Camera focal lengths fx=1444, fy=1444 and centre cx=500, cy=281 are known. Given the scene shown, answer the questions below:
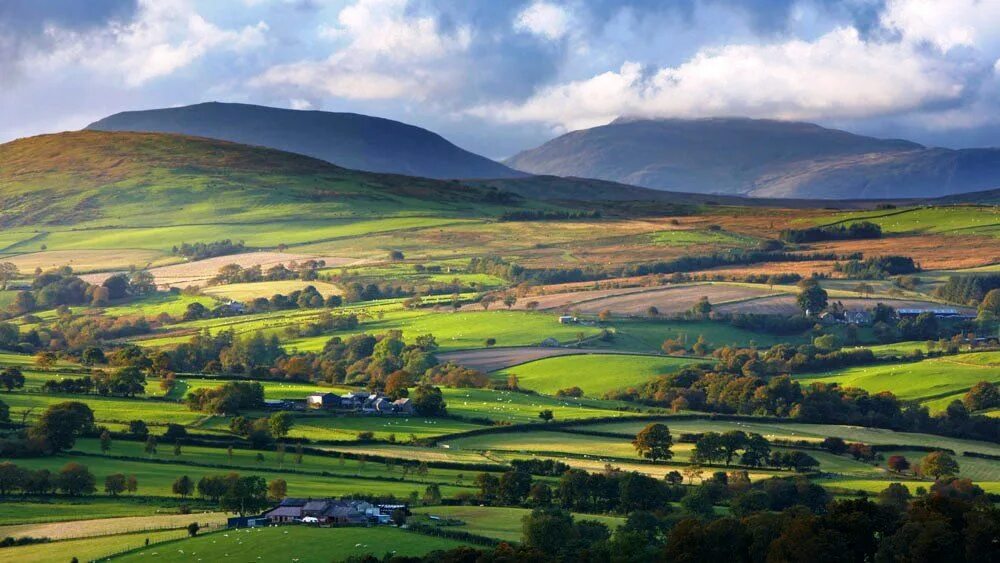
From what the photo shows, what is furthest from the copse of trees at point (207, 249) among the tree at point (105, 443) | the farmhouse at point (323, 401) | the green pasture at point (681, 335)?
the tree at point (105, 443)

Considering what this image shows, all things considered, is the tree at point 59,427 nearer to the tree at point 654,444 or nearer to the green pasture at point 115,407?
the green pasture at point 115,407

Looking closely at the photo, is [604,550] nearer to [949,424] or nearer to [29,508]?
[29,508]

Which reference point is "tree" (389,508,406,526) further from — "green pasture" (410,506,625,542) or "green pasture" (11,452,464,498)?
"green pasture" (11,452,464,498)

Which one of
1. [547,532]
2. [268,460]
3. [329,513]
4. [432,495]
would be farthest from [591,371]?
[547,532]

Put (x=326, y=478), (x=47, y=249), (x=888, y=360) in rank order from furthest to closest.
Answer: (x=47, y=249)
(x=888, y=360)
(x=326, y=478)

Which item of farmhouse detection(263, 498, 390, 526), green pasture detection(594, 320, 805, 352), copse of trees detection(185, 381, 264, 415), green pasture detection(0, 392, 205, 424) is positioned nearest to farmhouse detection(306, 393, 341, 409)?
copse of trees detection(185, 381, 264, 415)

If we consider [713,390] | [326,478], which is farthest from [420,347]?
[326,478]
